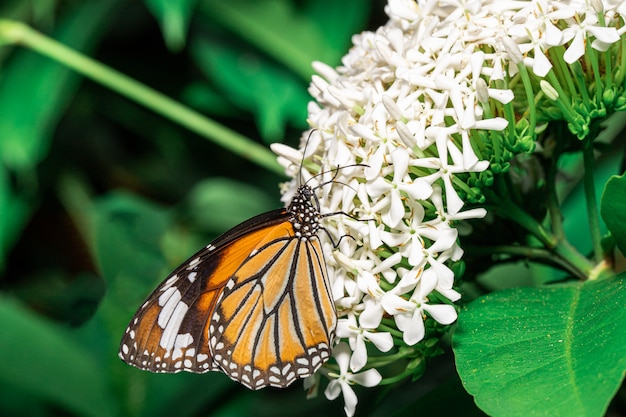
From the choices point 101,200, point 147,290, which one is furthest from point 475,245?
point 101,200

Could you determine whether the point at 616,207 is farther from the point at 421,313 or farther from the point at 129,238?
the point at 129,238

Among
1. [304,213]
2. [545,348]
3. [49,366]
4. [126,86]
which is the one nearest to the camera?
[545,348]

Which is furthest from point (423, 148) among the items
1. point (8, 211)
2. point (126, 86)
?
point (8, 211)

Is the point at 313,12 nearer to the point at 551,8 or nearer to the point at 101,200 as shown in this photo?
the point at 101,200

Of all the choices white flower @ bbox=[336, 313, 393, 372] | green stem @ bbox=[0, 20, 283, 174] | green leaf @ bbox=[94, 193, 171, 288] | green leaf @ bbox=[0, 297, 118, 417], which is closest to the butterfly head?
white flower @ bbox=[336, 313, 393, 372]

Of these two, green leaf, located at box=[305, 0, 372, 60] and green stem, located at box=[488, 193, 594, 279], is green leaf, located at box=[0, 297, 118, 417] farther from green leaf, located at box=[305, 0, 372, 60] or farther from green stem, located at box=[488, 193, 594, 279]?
green stem, located at box=[488, 193, 594, 279]
